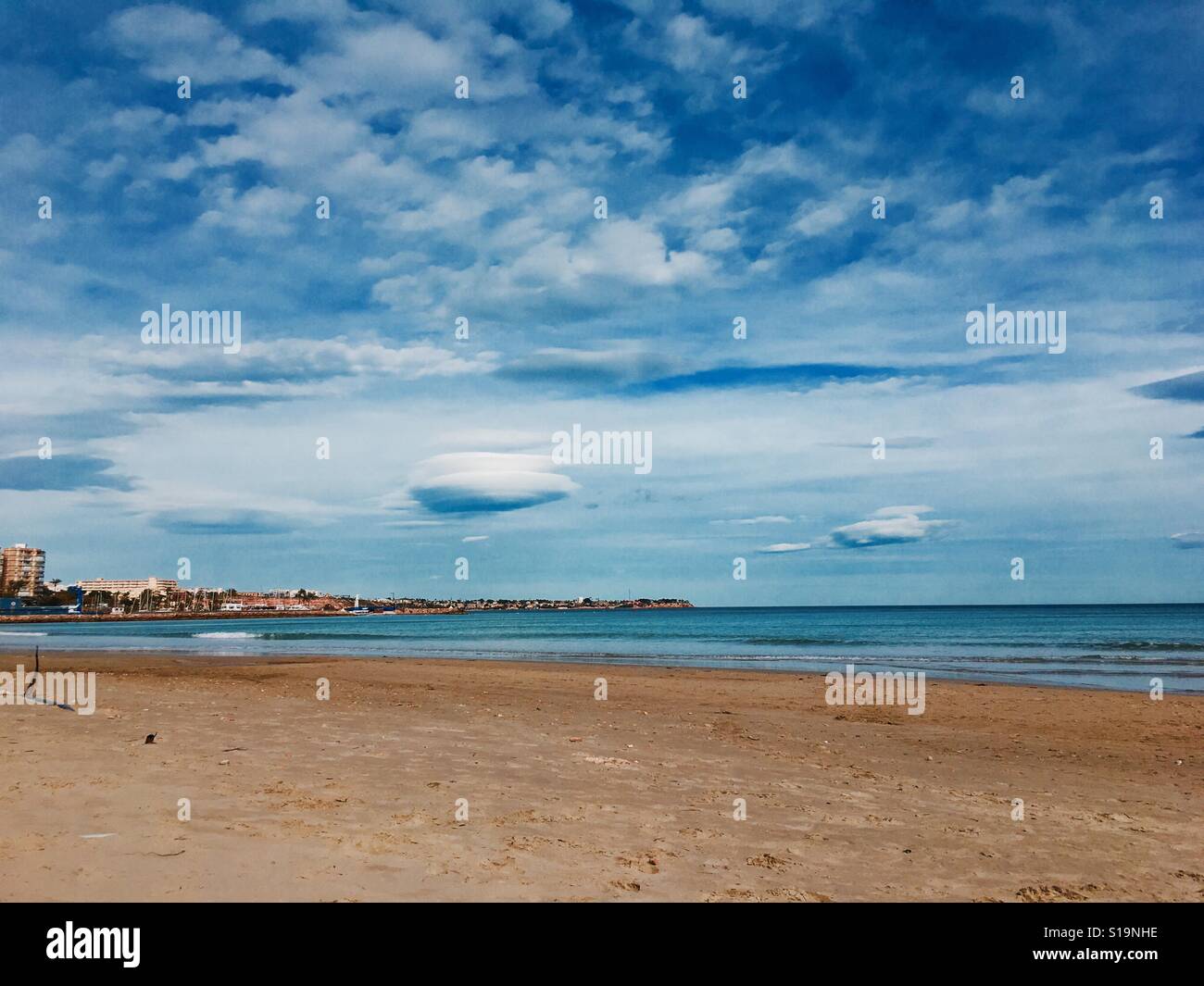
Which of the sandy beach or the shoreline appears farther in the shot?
the shoreline

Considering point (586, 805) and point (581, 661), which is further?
point (581, 661)

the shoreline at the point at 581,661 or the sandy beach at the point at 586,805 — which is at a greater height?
the sandy beach at the point at 586,805

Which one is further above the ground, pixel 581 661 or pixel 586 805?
pixel 586 805

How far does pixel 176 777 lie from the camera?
33.1ft

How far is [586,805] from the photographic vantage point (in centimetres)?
951

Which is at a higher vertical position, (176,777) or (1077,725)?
(176,777)

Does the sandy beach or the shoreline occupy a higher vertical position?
the sandy beach

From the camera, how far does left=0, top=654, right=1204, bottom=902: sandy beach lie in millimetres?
6836

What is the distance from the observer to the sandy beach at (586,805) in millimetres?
6836

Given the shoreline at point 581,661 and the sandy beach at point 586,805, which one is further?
the shoreline at point 581,661
